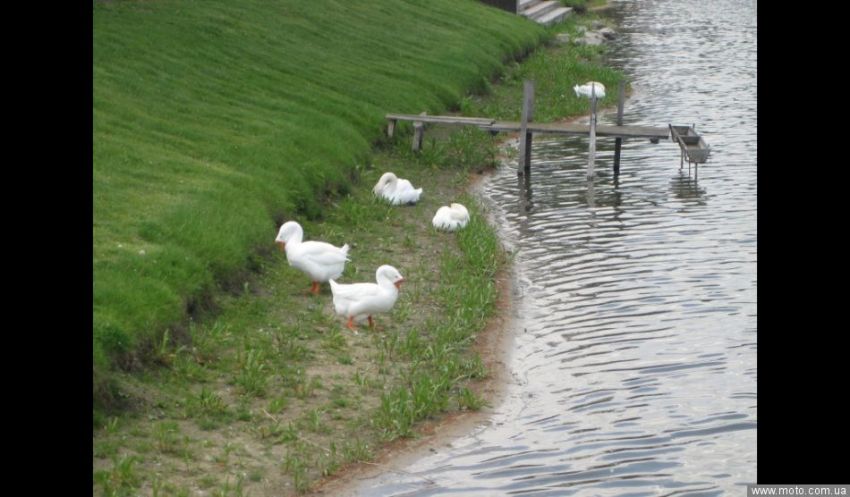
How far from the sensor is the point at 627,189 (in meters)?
22.1

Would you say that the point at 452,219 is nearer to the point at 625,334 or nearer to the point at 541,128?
the point at 625,334

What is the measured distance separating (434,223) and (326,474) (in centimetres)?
867

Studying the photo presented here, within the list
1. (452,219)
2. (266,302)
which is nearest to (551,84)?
(452,219)

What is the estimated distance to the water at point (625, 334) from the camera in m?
10.5

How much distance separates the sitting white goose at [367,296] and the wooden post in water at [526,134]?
10.5m

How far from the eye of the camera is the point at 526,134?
2389 centimetres

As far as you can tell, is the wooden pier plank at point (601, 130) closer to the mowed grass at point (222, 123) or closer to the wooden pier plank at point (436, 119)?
the wooden pier plank at point (436, 119)

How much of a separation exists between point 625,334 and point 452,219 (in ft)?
16.3

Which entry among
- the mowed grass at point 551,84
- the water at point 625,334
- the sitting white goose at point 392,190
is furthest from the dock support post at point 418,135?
the mowed grass at point 551,84

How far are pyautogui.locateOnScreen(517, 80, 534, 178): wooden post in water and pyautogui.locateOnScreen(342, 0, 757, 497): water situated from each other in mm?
368

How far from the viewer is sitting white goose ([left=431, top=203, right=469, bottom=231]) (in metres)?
18.5
